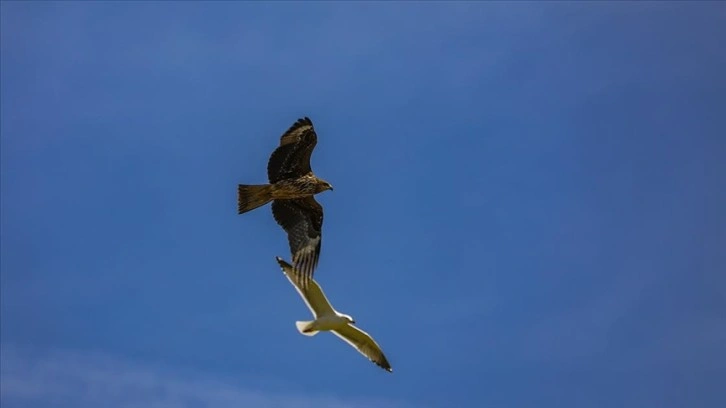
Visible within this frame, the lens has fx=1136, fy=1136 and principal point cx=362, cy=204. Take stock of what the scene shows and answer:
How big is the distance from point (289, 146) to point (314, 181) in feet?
2.92

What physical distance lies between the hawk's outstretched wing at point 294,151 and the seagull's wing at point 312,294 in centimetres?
184

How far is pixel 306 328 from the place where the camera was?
75.2 feet

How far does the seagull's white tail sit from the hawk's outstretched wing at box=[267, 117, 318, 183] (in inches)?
118

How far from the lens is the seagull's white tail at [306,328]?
74.5 feet

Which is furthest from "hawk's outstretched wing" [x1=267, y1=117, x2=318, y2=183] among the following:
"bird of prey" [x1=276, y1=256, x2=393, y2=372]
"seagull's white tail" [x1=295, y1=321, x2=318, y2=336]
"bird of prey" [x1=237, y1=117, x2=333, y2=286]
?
"seagull's white tail" [x1=295, y1=321, x2=318, y2=336]

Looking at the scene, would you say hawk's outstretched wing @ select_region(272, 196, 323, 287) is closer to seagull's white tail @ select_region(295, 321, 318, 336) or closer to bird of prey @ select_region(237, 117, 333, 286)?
bird of prey @ select_region(237, 117, 333, 286)

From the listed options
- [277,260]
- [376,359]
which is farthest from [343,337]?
[277,260]

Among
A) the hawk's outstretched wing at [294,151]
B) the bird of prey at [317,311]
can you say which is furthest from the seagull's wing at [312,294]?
the hawk's outstretched wing at [294,151]

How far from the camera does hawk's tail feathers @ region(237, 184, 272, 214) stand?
2258cm

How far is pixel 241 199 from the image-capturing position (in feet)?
74.1

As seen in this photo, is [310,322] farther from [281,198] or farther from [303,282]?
[281,198]

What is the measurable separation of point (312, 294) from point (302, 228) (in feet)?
4.76

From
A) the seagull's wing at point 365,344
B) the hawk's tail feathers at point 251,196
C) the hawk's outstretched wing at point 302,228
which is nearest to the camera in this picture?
the hawk's tail feathers at point 251,196

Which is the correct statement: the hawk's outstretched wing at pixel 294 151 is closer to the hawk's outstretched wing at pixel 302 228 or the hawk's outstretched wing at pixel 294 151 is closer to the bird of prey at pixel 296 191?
the bird of prey at pixel 296 191
